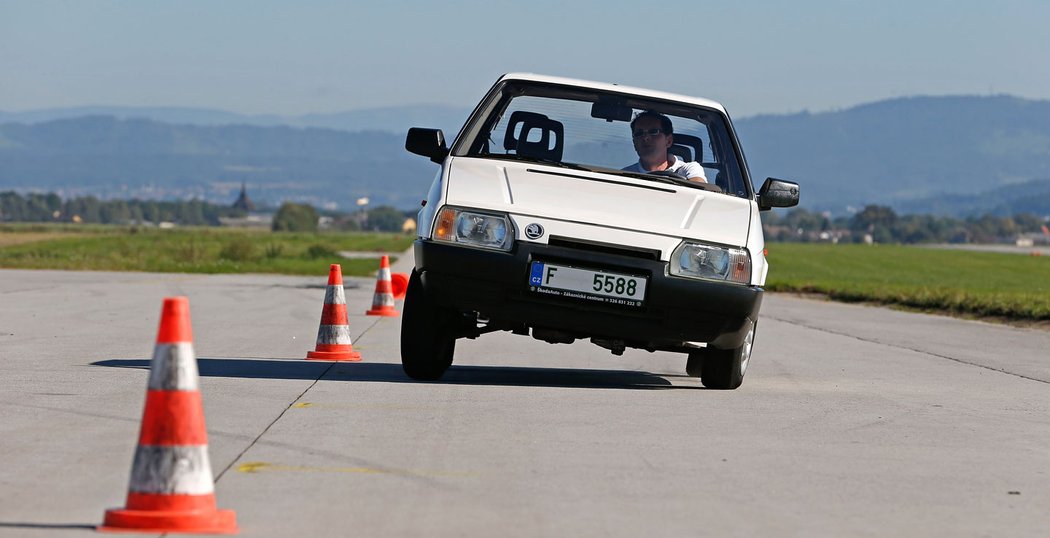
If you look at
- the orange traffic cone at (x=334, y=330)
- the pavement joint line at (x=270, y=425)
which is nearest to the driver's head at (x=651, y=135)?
the pavement joint line at (x=270, y=425)

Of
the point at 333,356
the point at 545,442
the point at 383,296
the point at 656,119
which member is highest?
the point at 656,119

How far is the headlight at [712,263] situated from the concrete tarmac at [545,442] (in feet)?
2.57

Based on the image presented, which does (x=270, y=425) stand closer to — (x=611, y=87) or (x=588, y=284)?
(x=588, y=284)

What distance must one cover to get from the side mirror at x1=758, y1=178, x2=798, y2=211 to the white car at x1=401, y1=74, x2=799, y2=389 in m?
0.03

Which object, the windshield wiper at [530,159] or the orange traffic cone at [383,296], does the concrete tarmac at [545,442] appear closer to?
the windshield wiper at [530,159]

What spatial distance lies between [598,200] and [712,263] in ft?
2.60

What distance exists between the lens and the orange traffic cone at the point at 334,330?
1250cm

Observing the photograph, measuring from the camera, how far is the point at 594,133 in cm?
1077

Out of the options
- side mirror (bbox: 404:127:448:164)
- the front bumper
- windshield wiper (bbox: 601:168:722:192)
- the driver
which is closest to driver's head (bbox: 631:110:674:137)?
the driver

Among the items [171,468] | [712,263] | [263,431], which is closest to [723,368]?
[712,263]

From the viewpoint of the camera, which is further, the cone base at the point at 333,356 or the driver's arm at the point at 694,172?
the cone base at the point at 333,356

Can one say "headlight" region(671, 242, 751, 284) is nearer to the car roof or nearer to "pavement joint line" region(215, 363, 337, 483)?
the car roof

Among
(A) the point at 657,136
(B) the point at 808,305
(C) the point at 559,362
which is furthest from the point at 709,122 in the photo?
(B) the point at 808,305

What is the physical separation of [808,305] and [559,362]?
57.1 feet
